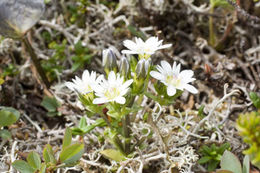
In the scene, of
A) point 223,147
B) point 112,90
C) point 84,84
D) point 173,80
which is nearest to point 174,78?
point 173,80

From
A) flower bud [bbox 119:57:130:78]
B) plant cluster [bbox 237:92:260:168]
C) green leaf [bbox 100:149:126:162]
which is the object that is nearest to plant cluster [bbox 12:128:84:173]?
green leaf [bbox 100:149:126:162]

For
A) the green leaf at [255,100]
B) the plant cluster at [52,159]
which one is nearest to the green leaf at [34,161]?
the plant cluster at [52,159]

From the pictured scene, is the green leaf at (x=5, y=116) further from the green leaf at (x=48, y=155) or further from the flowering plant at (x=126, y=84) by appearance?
the flowering plant at (x=126, y=84)

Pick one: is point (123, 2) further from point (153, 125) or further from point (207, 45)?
point (153, 125)

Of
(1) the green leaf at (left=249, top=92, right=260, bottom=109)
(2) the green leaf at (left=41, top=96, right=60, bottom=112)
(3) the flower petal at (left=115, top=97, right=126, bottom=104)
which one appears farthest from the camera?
(2) the green leaf at (left=41, top=96, right=60, bottom=112)

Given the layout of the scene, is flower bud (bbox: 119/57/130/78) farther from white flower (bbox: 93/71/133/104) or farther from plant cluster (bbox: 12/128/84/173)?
plant cluster (bbox: 12/128/84/173)
